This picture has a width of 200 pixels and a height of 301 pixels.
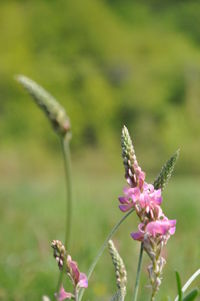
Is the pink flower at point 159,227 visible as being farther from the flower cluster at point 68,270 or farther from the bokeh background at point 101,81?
the bokeh background at point 101,81

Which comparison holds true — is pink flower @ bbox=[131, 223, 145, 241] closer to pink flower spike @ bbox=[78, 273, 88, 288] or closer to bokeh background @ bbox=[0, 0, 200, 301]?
pink flower spike @ bbox=[78, 273, 88, 288]

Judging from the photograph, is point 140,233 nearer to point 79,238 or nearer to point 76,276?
point 76,276

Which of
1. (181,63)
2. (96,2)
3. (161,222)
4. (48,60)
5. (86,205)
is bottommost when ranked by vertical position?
(161,222)

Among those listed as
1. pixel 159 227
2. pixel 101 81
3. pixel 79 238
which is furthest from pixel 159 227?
pixel 101 81

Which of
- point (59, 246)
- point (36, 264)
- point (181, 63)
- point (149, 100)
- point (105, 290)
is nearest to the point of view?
point (59, 246)

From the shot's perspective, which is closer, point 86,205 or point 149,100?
point 86,205

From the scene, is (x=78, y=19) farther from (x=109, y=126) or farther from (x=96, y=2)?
(x=109, y=126)

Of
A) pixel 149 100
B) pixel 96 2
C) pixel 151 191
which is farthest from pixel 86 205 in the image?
pixel 96 2

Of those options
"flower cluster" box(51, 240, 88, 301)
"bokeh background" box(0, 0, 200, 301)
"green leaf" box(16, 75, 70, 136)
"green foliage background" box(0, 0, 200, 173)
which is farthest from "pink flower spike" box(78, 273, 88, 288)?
"green foliage background" box(0, 0, 200, 173)
